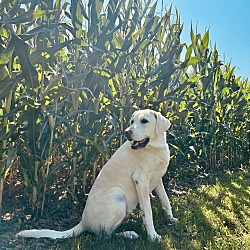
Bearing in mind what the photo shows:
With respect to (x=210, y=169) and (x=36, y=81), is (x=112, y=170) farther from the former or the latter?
(x=210, y=169)

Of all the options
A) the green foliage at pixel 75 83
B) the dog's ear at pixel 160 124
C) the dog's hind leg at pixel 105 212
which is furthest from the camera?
the dog's ear at pixel 160 124

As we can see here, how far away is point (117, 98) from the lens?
3.17 m

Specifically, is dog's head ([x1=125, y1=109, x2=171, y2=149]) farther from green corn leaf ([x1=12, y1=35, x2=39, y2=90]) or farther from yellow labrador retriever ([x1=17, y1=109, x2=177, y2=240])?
green corn leaf ([x1=12, y1=35, x2=39, y2=90])

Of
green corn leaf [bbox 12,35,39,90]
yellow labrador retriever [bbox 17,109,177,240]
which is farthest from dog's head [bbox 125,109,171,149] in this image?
green corn leaf [bbox 12,35,39,90]

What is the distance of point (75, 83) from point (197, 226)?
162 cm

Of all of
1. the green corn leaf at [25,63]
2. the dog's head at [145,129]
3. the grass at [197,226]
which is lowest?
the grass at [197,226]

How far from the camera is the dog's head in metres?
2.32

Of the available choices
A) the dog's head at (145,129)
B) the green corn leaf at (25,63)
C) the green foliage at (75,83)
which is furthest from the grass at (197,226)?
the green corn leaf at (25,63)

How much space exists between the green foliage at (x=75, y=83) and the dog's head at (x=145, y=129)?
0.58 ft

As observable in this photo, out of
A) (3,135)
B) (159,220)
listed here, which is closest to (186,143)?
(159,220)

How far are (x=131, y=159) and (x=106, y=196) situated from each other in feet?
1.15

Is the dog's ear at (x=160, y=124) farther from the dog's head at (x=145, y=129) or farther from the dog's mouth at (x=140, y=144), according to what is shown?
the dog's mouth at (x=140, y=144)

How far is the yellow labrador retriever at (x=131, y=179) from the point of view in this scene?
226 cm

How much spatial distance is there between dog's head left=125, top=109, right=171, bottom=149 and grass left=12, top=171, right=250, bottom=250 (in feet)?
2.35
